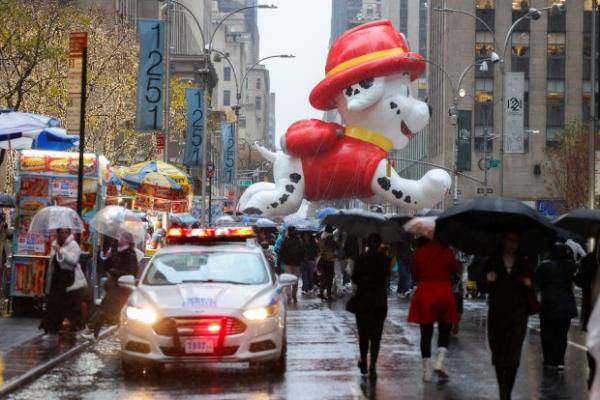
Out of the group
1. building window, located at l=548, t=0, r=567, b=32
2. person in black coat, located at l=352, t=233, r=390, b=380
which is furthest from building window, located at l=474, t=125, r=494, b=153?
person in black coat, located at l=352, t=233, r=390, b=380

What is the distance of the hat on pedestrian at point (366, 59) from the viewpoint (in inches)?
1437

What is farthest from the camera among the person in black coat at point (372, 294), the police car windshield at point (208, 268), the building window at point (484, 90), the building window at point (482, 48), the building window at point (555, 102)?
the building window at point (555, 102)

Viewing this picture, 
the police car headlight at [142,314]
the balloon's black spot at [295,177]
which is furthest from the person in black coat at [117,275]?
the balloon's black spot at [295,177]

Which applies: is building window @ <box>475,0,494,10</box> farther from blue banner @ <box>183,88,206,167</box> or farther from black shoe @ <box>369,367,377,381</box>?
black shoe @ <box>369,367,377,381</box>

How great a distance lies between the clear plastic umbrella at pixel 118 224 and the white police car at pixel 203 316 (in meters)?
3.75

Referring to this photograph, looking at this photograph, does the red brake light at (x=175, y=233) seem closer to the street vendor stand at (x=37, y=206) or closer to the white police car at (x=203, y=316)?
the white police car at (x=203, y=316)

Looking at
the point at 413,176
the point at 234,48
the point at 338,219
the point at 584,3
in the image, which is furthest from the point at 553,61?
the point at 234,48

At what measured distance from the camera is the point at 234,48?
632 ft

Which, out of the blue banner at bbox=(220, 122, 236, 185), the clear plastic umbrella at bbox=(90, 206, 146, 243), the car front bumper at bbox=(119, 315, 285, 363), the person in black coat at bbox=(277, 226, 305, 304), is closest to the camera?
the car front bumper at bbox=(119, 315, 285, 363)

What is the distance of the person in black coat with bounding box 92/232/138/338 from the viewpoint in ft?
57.7

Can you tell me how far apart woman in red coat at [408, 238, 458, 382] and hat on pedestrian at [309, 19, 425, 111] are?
23.4m

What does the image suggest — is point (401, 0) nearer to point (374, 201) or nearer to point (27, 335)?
point (374, 201)

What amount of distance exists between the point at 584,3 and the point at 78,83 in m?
67.7

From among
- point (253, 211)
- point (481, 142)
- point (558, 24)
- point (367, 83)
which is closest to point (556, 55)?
point (558, 24)
